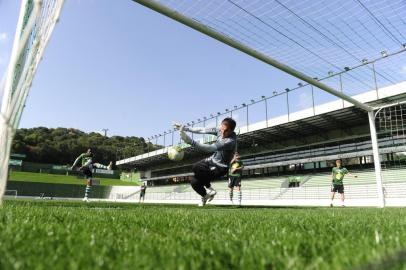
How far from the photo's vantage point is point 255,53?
1005cm

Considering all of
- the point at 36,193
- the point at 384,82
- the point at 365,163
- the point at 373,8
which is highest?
the point at 384,82

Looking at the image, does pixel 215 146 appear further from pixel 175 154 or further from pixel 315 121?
pixel 315 121

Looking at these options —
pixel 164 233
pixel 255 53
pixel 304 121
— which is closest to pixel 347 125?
pixel 304 121

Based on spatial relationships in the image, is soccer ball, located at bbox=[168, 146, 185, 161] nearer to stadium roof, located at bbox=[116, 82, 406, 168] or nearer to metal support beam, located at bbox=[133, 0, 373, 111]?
metal support beam, located at bbox=[133, 0, 373, 111]

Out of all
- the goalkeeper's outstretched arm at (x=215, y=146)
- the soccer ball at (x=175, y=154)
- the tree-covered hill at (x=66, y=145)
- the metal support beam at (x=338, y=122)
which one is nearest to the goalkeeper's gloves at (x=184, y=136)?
the goalkeeper's outstretched arm at (x=215, y=146)

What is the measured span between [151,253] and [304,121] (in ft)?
113

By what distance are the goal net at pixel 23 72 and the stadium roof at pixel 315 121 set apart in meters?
28.5

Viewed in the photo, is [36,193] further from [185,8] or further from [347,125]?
[185,8]

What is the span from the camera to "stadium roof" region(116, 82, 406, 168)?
91.3ft

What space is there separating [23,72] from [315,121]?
33221 mm

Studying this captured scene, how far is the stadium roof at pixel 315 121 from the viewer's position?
2783 centimetres

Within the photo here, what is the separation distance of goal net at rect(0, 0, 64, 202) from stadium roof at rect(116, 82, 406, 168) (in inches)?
1121

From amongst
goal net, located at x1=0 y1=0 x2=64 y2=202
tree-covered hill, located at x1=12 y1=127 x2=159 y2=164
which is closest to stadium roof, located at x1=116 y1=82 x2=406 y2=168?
goal net, located at x1=0 y1=0 x2=64 y2=202

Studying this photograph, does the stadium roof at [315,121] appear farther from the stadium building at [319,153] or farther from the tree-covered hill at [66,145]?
the tree-covered hill at [66,145]
